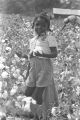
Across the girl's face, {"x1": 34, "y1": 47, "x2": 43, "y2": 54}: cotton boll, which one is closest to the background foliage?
{"x1": 34, "y1": 47, "x2": 43, "y2": 54}: cotton boll

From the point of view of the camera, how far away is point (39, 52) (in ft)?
10.9

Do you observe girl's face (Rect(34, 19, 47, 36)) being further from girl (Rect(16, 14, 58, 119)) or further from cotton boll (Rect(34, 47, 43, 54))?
cotton boll (Rect(34, 47, 43, 54))

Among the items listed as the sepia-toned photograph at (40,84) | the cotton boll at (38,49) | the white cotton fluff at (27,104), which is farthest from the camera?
the cotton boll at (38,49)

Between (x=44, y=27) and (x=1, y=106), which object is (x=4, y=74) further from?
(x=44, y=27)

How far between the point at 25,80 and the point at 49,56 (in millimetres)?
399

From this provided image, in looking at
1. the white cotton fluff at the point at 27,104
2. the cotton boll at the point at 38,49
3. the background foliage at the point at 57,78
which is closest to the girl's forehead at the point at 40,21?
the cotton boll at the point at 38,49

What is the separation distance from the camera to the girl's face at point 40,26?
3367mm

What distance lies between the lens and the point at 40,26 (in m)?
3.37

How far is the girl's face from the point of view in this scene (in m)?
3.37

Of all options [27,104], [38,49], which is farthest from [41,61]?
[27,104]

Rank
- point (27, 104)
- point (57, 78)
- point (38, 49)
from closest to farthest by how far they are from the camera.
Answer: point (27, 104), point (38, 49), point (57, 78)

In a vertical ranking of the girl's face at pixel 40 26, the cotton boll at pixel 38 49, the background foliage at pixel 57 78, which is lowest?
the background foliage at pixel 57 78

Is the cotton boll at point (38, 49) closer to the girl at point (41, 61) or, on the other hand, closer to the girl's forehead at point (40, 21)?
the girl at point (41, 61)

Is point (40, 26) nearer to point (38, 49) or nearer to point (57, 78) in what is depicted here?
point (38, 49)
